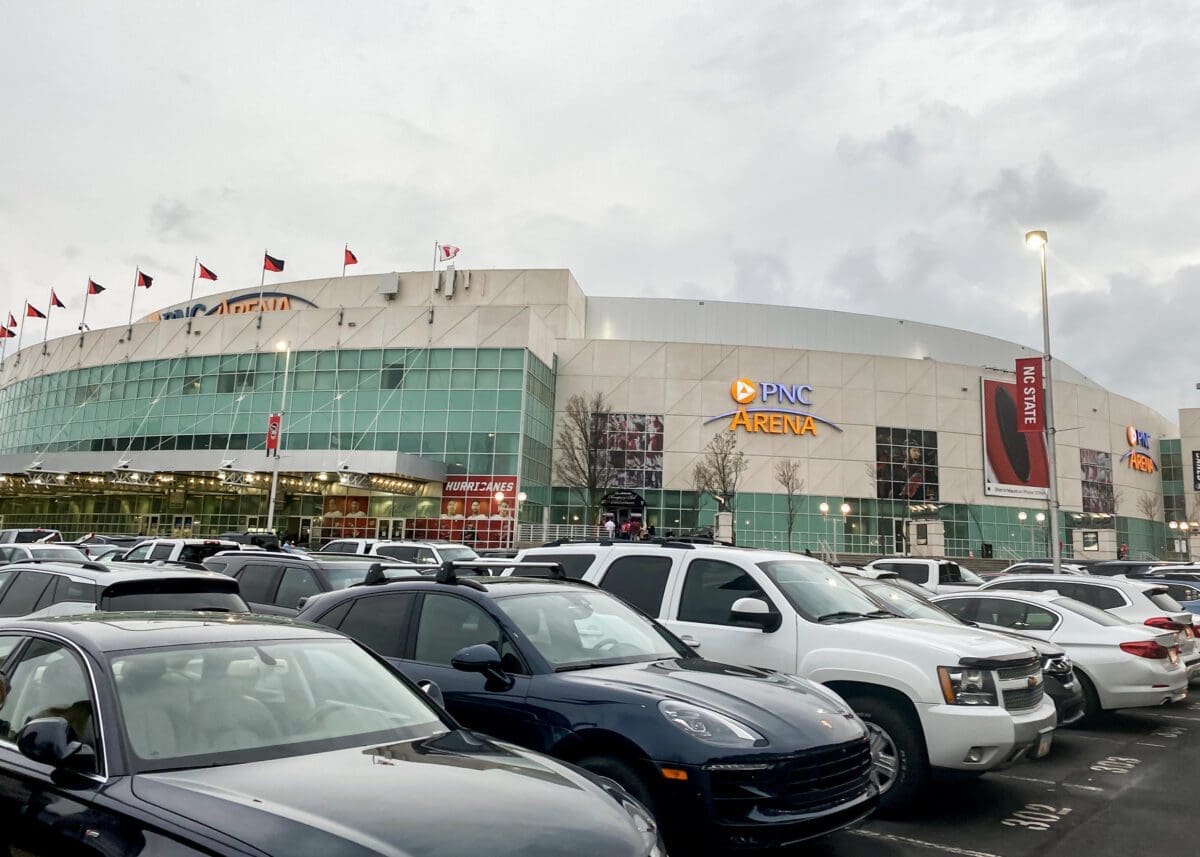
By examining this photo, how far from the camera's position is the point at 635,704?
470cm

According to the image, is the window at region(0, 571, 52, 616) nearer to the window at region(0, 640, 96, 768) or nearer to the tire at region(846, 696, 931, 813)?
the window at region(0, 640, 96, 768)

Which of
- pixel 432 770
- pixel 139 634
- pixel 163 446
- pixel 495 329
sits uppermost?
pixel 495 329

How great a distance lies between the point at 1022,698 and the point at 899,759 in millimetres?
1169

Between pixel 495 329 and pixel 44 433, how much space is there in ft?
121

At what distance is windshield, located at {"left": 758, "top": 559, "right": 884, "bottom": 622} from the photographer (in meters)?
7.17

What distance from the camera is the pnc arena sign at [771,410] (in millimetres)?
58000

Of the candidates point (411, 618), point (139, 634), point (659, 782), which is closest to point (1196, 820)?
point (659, 782)

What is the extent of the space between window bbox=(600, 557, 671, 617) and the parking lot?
2.58 metres

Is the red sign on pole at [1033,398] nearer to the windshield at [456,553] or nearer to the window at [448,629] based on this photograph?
the windshield at [456,553]

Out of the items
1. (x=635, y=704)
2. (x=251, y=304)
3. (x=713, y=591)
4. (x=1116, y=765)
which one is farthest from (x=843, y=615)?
(x=251, y=304)

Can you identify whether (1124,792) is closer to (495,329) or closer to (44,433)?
(495,329)

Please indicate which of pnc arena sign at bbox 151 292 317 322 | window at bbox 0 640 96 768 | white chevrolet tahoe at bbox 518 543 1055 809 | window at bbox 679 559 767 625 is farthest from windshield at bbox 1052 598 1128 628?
pnc arena sign at bbox 151 292 317 322

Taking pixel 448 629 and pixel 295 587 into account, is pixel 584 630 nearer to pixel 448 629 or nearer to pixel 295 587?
pixel 448 629

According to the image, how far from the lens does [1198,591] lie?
15.5 meters
